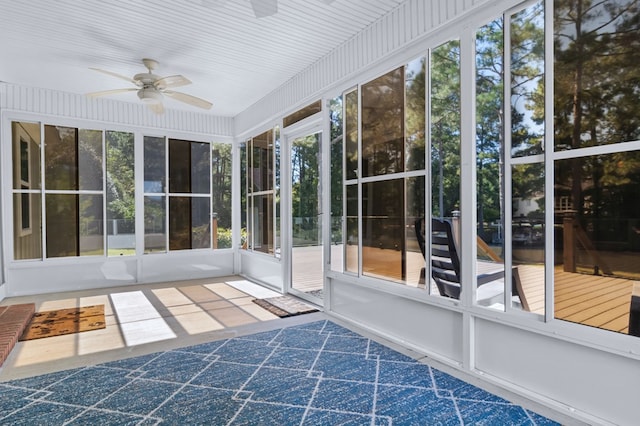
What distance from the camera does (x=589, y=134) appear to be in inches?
83.2

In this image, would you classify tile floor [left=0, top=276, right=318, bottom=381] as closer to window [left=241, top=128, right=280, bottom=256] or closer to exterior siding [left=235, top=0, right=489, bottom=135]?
window [left=241, top=128, right=280, bottom=256]

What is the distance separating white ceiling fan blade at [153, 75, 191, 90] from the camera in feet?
13.3

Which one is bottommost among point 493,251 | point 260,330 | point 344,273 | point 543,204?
point 260,330

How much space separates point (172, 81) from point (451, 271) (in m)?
3.56

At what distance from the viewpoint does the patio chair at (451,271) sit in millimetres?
2582

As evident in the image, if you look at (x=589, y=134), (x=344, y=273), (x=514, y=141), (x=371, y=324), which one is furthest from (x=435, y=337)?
(x=589, y=134)

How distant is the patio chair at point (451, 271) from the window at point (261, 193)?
3.13 m

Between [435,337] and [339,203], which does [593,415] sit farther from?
[339,203]

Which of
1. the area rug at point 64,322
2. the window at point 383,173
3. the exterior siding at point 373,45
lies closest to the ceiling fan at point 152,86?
the exterior siding at point 373,45

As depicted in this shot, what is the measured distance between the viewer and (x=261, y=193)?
20.8ft

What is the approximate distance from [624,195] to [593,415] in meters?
1.23

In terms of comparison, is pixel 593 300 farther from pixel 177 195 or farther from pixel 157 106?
pixel 177 195

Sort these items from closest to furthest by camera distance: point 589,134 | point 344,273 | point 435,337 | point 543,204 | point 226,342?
point 589,134 → point 543,204 → point 435,337 → point 226,342 → point 344,273

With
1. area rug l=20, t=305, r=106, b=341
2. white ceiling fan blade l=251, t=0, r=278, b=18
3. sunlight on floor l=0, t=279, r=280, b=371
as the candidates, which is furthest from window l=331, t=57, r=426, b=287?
area rug l=20, t=305, r=106, b=341
